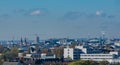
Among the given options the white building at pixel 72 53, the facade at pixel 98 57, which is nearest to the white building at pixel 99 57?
the facade at pixel 98 57

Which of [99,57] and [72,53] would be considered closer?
[99,57]

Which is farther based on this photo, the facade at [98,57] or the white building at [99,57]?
the facade at [98,57]

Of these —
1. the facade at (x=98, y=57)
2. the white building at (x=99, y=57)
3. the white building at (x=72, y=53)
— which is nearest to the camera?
the white building at (x=99, y=57)

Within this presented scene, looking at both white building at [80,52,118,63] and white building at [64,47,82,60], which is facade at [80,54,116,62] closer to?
white building at [80,52,118,63]

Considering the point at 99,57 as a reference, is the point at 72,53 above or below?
above

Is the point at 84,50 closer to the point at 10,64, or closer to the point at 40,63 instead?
the point at 40,63

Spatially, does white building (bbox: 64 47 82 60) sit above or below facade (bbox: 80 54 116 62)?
above

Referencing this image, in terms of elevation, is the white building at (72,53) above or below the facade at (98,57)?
above

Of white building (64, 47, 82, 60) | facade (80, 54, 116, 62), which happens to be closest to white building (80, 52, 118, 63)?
facade (80, 54, 116, 62)

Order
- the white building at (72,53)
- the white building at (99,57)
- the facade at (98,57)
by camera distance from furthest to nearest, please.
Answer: the white building at (72,53), the facade at (98,57), the white building at (99,57)

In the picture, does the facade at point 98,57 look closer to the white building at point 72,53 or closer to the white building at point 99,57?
the white building at point 99,57

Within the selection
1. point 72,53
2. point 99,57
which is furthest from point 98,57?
point 72,53

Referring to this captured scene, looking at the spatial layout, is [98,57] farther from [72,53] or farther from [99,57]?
[72,53]
